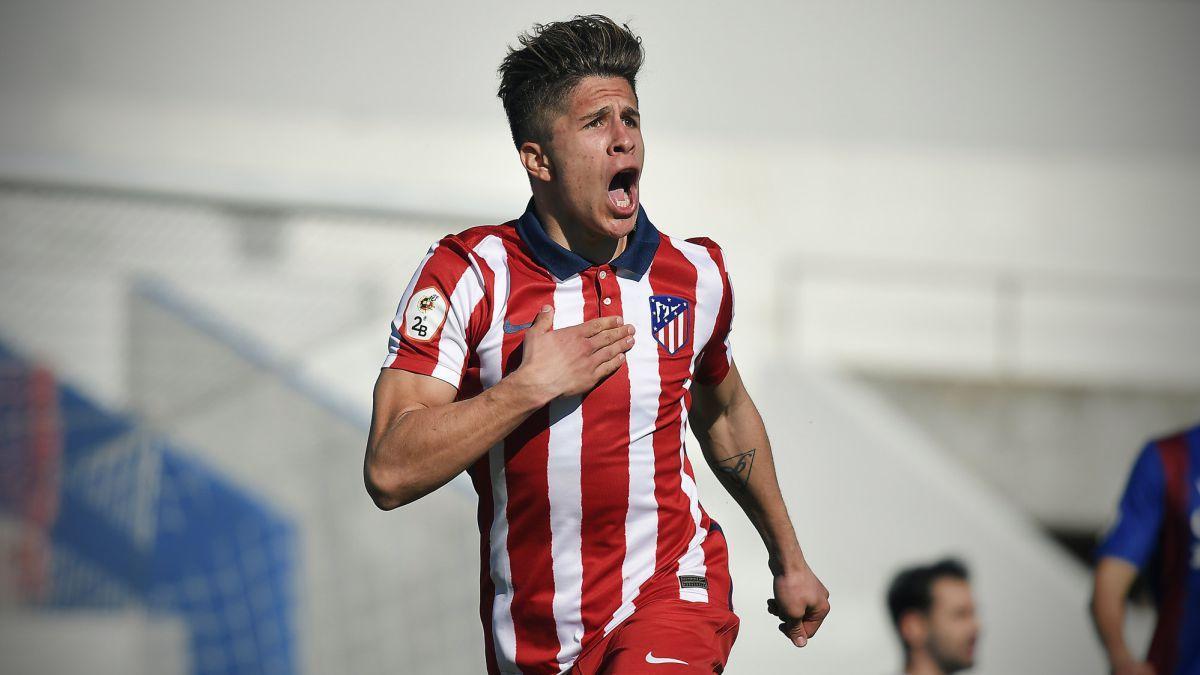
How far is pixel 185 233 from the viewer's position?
6496mm

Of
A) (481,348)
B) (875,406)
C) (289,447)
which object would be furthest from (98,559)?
(875,406)

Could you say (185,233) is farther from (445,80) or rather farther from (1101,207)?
(1101,207)

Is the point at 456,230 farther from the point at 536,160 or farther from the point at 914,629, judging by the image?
the point at 536,160

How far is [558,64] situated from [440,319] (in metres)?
0.67

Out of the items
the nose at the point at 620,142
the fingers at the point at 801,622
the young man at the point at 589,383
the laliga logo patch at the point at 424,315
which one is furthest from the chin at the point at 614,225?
the fingers at the point at 801,622

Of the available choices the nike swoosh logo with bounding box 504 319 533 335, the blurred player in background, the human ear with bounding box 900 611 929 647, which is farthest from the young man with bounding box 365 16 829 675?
the human ear with bounding box 900 611 929 647

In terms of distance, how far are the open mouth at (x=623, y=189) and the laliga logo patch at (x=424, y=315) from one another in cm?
46

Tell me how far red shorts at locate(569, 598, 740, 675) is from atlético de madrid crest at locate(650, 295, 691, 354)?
601 millimetres

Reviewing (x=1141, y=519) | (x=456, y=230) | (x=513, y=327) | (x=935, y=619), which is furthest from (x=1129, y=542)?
(x=456, y=230)

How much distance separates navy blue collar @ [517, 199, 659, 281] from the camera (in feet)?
9.52

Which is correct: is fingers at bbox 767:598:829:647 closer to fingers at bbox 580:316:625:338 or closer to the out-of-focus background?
fingers at bbox 580:316:625:338

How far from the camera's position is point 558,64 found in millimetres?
2889

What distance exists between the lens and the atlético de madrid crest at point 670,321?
294cm

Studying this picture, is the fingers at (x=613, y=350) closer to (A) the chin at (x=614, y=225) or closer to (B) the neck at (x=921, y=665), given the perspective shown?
(A) the chin at (x=614, y=225)
